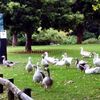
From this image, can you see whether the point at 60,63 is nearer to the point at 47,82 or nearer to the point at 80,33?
the point at 47,82

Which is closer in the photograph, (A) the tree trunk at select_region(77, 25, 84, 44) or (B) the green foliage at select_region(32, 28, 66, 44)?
(B) the green foliage at select_region(32, 28, 66, 44)

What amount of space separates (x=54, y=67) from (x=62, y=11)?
1164 cm

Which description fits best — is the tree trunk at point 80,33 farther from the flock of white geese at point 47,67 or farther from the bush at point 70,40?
the flock of white geese at point 47,67

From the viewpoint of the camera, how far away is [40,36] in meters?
49.7

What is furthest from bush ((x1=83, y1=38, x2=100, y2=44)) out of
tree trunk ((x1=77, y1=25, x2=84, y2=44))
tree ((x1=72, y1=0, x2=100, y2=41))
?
tree ((x1=72, y1=0, x2=100, y2=41))

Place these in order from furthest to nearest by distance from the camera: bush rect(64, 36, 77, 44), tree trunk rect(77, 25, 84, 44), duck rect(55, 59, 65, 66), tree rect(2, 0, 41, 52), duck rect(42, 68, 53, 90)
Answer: tree trunk rect(77, 25, 84, 44), bush rect(64, 36, 77, 44), tree rect(2, 0, 41, 52), duck rect(55, 59, 65, 66), duck rect(42, 68, 53, 90)

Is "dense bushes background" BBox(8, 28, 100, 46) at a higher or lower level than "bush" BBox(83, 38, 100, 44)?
higher

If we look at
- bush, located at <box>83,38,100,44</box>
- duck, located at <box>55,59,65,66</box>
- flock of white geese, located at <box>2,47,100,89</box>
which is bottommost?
bush, located at <box>83,38,100,44</box>

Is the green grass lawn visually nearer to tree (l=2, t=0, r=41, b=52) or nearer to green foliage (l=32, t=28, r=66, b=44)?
tree (l=2, t=0, r=41, b=52)

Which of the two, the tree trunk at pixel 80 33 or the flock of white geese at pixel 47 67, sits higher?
the flock of white geese at pixel 47 67

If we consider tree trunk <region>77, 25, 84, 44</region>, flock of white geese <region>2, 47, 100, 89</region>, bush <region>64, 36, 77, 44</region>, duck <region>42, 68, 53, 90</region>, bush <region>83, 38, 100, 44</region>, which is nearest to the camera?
duck <region>42, 68, 53, 90</region>

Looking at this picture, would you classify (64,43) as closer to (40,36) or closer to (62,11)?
(40,36)

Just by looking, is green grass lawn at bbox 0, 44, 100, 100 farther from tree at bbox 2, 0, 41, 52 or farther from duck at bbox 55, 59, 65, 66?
tree at bbox 2, 0, 41, 52

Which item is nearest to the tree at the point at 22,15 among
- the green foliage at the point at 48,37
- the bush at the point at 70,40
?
the green foliage at the point at 48,37
